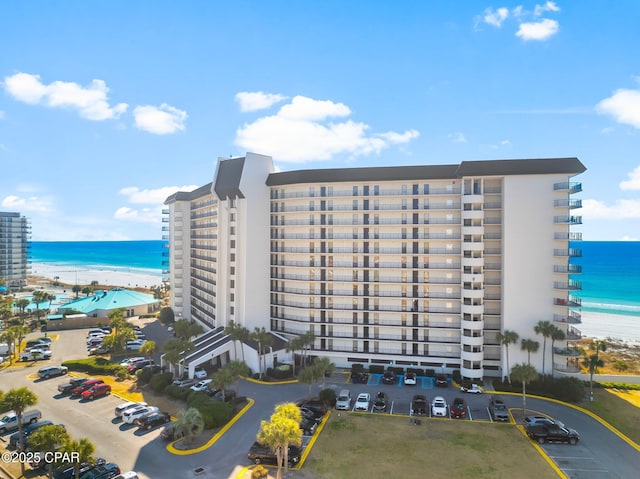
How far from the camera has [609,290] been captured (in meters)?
141

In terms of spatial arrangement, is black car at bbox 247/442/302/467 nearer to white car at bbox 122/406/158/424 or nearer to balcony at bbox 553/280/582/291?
white car at bbox 122/406/158/424

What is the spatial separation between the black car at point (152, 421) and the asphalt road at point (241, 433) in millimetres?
827

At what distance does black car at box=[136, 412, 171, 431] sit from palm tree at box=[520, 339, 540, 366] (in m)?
42.6

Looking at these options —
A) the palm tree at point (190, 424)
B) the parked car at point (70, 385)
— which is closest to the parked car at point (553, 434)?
the palm tree at point (190, 424)

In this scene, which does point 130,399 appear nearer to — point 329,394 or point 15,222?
point 329,394

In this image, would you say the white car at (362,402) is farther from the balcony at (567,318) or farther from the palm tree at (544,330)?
the balcony at (567,318)

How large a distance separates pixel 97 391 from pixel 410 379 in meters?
38.0

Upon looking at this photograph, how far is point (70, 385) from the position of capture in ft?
152

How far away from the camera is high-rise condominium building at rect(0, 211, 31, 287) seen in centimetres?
14138

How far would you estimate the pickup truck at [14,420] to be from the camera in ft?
119

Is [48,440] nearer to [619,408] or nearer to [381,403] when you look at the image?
[381,403]

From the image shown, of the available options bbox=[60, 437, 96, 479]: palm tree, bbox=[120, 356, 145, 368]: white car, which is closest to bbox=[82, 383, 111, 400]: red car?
bbox=[120, 356, 145, 368]: white car

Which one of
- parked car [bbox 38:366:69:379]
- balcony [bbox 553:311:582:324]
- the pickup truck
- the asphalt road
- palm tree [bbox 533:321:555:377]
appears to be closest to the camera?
the asphalt road

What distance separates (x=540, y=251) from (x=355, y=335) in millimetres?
27607
